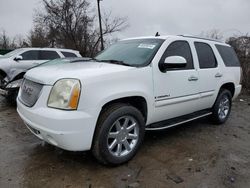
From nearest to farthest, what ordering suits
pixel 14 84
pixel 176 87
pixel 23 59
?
pixel 176 87 → pixel 14 84 → pixel 23 59

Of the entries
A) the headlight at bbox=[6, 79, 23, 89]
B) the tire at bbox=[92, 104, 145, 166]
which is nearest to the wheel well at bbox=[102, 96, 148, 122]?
the tire at bbox=[92, 104, 145, 166]

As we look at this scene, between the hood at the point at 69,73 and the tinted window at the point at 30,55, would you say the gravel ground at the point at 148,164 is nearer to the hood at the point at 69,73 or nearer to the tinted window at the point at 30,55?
the hood at the point at 69,73

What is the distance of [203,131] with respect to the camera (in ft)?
16.0

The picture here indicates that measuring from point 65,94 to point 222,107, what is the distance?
3.89 meters

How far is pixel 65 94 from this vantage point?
2736mm

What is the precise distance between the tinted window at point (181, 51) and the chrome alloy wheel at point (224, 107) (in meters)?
1.59

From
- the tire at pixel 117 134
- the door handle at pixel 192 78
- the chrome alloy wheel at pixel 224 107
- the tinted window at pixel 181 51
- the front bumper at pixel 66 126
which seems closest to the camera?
the front bumper at pixel 66 126

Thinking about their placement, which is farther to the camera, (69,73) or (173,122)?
(173,122)

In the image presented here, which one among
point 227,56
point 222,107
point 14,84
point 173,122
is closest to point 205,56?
point 227,56

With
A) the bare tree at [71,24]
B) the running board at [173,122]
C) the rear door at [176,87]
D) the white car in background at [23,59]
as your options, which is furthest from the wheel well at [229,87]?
the bare tree at [71,24]

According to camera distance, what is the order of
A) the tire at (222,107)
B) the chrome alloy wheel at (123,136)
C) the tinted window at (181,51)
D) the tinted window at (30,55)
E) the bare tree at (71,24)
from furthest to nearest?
the bare tree at (71,24), the tinted window at (30,55), the tire at (222,107), the tinted window at (181,51), the chrome alloy wheel at (123,136)

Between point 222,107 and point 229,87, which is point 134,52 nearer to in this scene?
point 222,107

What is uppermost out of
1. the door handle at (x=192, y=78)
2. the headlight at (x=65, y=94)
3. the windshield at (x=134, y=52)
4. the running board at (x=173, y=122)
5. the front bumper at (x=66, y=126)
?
the windshield at (x=134, y=52)

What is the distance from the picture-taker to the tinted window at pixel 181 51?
386 centimetres
